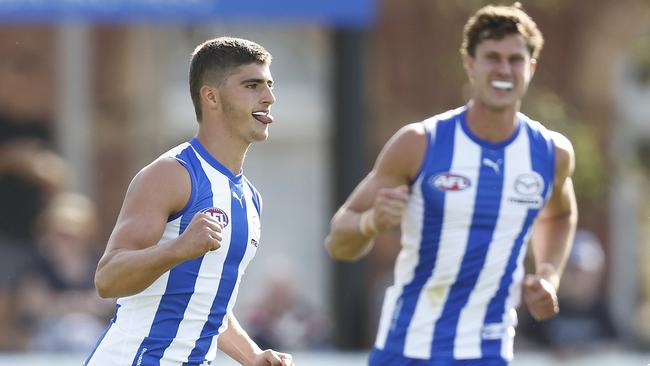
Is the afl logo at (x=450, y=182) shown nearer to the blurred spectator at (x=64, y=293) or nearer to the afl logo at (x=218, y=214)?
the afl logo at (x=218, y=214)

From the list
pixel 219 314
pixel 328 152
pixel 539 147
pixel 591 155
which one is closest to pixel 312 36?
pixel 328 152

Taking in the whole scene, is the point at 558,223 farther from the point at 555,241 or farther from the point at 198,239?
the point at 198,239

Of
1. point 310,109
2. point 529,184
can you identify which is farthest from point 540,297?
point 310,109

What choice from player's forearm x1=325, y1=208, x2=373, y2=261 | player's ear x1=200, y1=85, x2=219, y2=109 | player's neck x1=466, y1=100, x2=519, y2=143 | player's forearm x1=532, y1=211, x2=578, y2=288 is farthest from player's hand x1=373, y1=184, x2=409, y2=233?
player's forearm x1=532, y1=211, x2=578, y2=288

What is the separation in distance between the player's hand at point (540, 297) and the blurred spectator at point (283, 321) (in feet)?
15.6

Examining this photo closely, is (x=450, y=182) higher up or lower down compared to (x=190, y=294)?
higher up

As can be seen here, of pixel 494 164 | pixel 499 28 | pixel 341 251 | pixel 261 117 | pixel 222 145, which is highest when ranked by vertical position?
pixel 499 28

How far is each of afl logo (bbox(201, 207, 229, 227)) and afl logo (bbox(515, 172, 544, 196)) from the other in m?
1.70

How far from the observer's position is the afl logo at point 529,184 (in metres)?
6.91

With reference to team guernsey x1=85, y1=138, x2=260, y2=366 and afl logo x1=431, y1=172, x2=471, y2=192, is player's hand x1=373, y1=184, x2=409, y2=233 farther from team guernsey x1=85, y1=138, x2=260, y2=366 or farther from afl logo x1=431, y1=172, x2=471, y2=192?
team guernsey x1=85, y1=138, x2=260, y2=366

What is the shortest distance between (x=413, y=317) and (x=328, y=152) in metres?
8.12

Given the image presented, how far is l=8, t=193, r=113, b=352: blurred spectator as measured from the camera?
10703mm

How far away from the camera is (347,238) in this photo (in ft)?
Result: 22.7

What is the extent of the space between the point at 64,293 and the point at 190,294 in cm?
531
